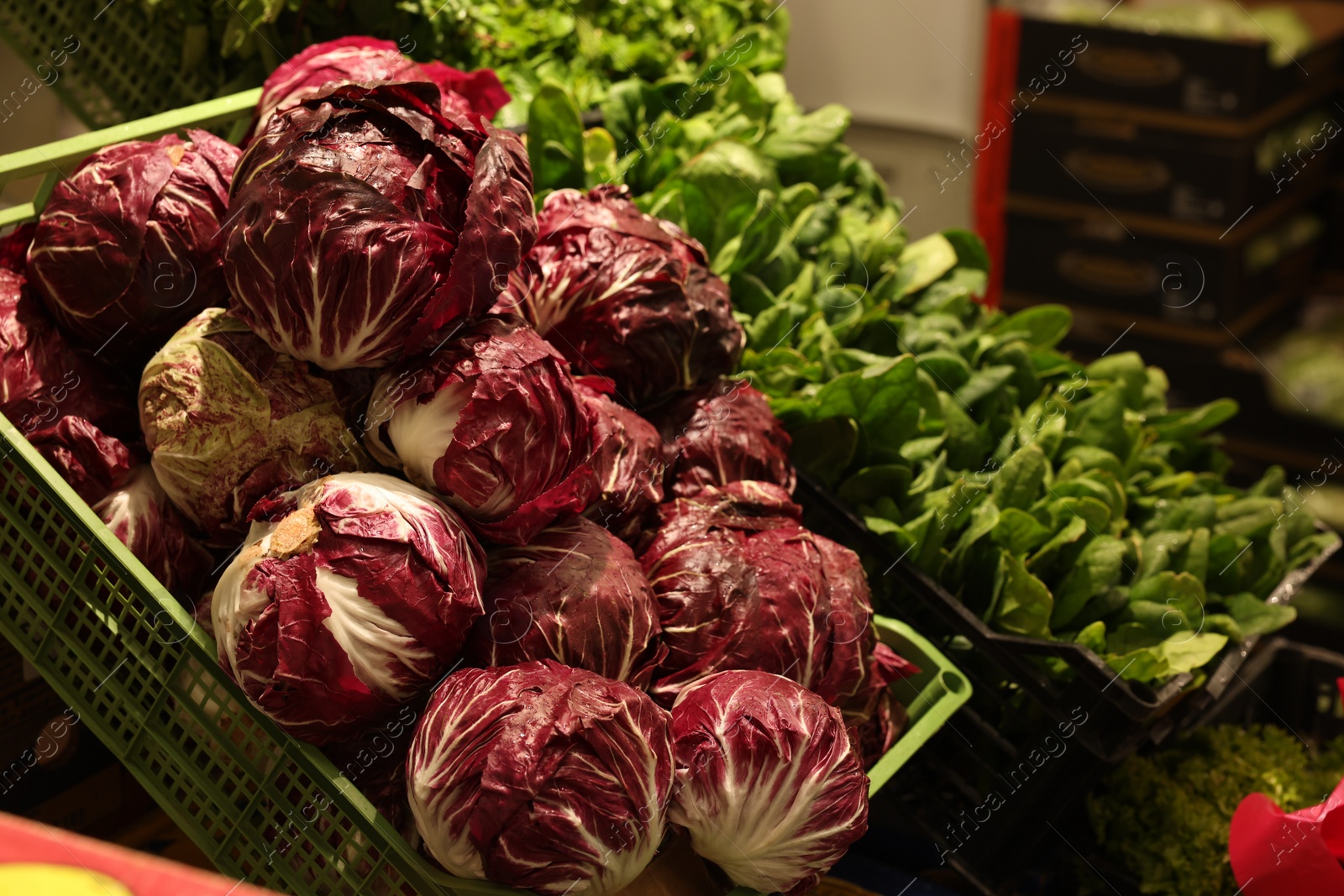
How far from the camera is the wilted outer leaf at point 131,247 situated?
132 cm

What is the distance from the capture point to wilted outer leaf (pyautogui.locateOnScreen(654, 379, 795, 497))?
1501mm

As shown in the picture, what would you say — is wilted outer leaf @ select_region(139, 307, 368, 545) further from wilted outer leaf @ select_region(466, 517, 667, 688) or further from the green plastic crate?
wilted outer leaf @ select_region(466, 517, 667, 688)

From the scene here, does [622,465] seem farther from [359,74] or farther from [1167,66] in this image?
[1167,66]

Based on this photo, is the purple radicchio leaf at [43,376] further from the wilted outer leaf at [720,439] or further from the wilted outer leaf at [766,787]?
the wilted outer leaf at [766,787]

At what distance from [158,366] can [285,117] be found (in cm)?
31

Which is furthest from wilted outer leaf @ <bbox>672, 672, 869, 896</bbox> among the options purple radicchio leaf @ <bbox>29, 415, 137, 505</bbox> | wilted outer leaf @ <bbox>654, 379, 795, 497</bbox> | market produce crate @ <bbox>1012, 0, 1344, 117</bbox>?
market produce crate @ <bbox>1012, 0, 1344, 117</bbox>

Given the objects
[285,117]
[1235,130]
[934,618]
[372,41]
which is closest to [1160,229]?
[1235,130]

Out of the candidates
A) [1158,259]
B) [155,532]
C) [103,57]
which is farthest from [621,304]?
[1158,259]

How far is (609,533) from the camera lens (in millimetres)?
1316

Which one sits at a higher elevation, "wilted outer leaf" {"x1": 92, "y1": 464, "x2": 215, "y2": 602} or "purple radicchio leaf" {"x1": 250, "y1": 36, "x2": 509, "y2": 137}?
"purple radicchio leaf" {"x1": 250, "y1": 36, "x2": 509, "y2": 137}

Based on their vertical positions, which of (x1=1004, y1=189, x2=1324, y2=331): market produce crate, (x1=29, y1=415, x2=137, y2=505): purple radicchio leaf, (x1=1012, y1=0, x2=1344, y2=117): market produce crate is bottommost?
(x1=29, y1=415, x2=137, y2=505): purple radicchio leaf

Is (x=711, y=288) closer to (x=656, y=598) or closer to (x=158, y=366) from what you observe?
(x=656, y=598)

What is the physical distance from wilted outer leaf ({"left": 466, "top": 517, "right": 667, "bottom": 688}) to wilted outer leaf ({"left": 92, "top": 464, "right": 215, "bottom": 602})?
1.15 ft

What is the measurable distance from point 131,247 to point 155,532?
1.12ft
